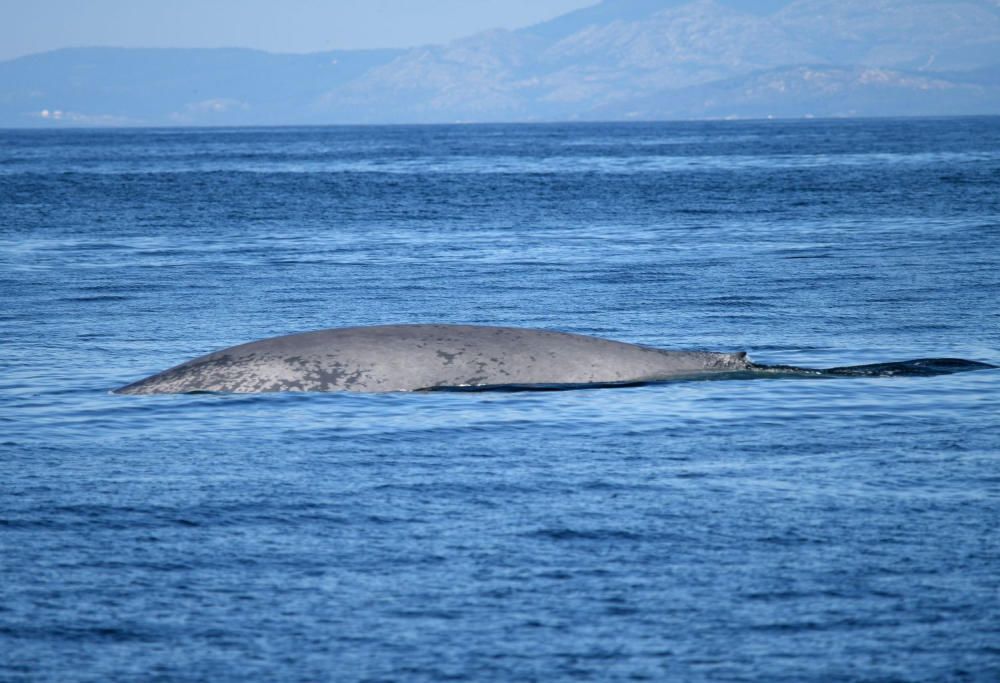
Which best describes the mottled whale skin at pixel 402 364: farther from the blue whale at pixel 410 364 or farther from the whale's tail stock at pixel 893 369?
the whale's tail stock at pixel 893 369

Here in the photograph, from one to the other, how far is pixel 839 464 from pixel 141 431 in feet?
19.7

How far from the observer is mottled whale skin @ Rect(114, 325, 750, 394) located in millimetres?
14703

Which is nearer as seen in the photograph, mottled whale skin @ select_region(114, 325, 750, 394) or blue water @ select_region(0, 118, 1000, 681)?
blue water @ select_region(0, 118, 1000, 681)

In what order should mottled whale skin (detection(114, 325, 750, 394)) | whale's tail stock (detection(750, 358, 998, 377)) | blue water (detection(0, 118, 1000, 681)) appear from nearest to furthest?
blue water (detection(0, 118, 1000, 681)) < mottled whale skin (detection(114, 325, 750, 394)) < whale's tail stock (detection(750, 358, 998, 377))

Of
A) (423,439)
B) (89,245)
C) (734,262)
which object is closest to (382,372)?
(423,439)

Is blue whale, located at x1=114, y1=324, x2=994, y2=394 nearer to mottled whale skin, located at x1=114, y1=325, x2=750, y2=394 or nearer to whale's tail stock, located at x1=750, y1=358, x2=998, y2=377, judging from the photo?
mottled whale skin, located at x1=114, y1=325, x2=750, y2=394

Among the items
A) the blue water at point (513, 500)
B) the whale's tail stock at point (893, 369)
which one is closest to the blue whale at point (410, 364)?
the blue water at point (513, 500)

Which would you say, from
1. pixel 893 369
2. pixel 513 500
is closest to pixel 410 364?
pixel 513 500

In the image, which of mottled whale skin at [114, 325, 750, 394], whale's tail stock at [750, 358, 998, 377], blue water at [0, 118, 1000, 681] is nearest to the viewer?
blue water at [0, 118, 1000, 681]

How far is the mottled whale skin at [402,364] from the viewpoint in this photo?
14.7 meters

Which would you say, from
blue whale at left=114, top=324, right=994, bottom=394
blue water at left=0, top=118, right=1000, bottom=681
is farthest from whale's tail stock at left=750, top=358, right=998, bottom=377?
blue whale at left=114, top=324, right=994, bottom=394

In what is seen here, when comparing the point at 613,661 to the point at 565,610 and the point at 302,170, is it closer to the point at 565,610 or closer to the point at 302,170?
the point at 565,610

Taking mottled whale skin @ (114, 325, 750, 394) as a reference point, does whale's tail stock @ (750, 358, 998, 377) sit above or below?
below

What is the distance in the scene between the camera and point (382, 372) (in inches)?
579
